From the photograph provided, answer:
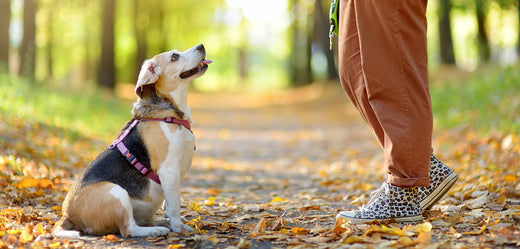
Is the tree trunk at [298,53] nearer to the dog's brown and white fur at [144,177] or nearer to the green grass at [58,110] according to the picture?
the green grass at [58,110]

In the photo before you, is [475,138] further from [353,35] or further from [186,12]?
[186,12]

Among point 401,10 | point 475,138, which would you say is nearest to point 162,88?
point 401,10

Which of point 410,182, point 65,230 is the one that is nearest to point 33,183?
point 65,230

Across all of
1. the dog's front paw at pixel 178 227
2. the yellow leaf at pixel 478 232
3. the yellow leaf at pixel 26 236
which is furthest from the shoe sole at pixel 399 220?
the yellow leaf at pixel 26 236

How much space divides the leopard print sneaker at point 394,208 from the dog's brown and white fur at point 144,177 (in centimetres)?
146

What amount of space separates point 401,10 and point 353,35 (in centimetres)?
43

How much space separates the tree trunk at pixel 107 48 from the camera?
68.1 ft

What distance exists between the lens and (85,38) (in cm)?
3094

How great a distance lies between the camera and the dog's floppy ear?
168 inches

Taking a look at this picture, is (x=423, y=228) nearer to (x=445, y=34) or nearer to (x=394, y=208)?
(x=394, y=208)

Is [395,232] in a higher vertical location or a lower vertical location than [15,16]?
lower

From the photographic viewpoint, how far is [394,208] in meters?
3.86

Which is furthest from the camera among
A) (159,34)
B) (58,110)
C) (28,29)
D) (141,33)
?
(159,34)

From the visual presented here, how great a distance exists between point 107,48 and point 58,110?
10.3 m
